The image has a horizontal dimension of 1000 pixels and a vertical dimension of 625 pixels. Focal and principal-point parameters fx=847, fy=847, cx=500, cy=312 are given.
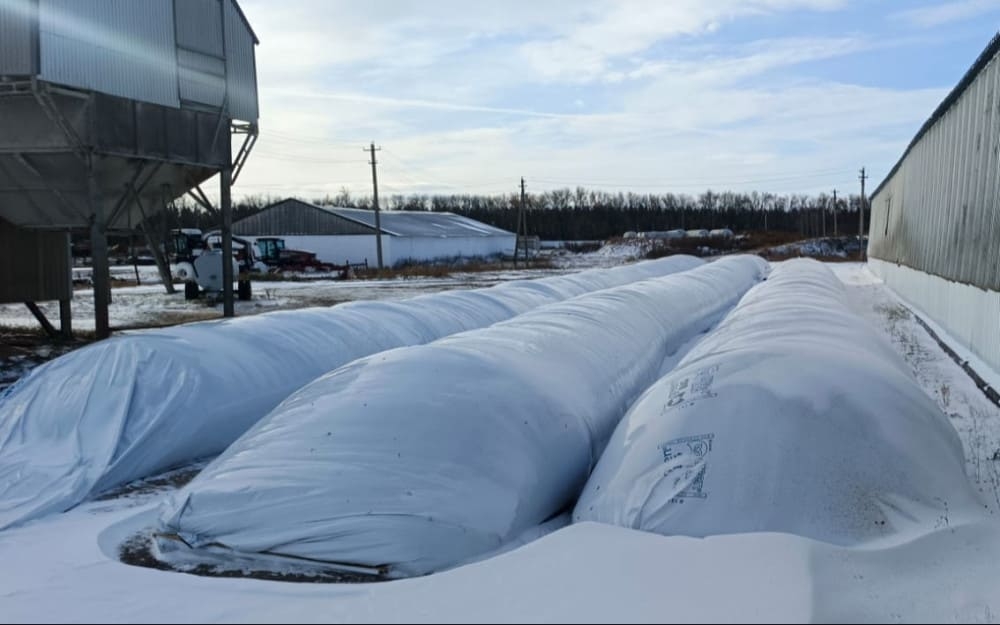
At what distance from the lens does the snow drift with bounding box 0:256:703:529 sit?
6.13 metres

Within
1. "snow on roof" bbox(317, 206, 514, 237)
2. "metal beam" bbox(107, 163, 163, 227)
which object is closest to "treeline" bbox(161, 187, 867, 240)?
"snow on roof" bbox(317, 206, 514, 237)

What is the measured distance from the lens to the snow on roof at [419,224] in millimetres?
52781

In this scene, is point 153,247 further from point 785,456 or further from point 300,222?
point 300,222

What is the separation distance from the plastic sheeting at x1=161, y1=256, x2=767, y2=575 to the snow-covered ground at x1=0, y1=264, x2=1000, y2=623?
18.5 inches

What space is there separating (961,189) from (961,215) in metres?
0.48

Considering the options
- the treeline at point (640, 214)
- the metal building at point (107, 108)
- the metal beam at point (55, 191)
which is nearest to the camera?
the metal building at point (107, 108)

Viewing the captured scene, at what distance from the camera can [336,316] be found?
9.18 meters

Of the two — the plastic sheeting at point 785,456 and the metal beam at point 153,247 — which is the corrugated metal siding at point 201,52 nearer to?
the metal beam at point 153,247

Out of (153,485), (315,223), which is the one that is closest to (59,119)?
(153,485)

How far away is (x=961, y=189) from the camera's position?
12047 millimetres

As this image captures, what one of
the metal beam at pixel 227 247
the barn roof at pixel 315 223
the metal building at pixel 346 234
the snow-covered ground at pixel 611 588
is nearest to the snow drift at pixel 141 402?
the snow-covered ground at pixel 611 588

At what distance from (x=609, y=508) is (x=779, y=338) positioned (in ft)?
7.09

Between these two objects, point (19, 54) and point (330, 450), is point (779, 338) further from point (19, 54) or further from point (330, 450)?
point (19, 54)

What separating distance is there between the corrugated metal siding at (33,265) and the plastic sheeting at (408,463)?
38.5ft
